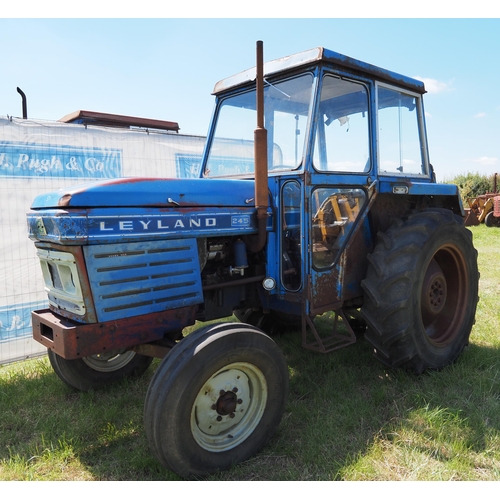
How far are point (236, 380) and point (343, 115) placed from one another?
2084 mm

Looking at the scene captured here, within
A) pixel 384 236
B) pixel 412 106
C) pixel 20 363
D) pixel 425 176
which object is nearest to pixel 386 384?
pixel 384 236

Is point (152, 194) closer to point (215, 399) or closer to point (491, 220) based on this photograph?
point (215, 399)

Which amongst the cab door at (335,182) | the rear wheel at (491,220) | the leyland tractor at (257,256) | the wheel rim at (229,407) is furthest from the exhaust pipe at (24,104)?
the rear wheel at (491,220)

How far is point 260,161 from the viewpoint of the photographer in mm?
2605

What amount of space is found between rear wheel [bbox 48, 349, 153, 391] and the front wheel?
3.32ft

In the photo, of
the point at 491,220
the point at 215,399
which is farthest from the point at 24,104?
the point at 491,220

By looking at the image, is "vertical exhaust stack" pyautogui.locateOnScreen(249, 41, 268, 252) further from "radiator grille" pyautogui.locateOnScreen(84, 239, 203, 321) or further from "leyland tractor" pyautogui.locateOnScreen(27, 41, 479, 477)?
"radiator grille" pyautogui.locateOnScreen(84, 239, 203, 321)

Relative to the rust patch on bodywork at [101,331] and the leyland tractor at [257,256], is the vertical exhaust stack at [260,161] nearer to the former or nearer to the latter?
the leyland tractor at [257,256]

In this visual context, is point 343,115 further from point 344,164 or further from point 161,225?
point 161,225

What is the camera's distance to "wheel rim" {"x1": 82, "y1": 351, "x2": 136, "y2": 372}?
10.8 ft

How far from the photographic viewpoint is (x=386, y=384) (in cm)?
325

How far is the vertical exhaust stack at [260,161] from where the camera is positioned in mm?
2520

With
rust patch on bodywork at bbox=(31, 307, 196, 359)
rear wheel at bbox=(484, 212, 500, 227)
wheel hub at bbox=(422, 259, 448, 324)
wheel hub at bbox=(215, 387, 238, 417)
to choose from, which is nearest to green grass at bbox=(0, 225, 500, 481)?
wheel hub at bbox=(215, 387, 238, 417)

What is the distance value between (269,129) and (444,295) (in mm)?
1990
